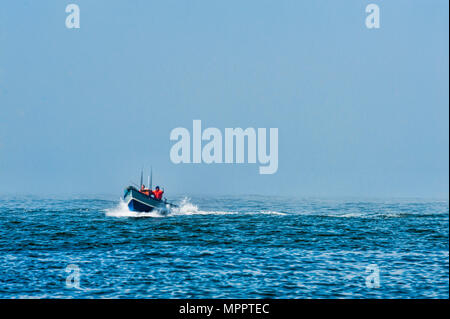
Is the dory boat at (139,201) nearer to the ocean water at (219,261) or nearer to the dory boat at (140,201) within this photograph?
the dory boat at (140,201)

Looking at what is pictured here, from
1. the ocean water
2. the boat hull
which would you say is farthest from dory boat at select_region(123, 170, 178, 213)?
the ocean water

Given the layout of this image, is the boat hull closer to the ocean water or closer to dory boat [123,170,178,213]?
dory boat [123,170,178,213]

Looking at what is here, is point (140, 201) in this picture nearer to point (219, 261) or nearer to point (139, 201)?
point (139, 201)

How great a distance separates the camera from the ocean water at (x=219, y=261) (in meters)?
21.3

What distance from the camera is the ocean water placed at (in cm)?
2128

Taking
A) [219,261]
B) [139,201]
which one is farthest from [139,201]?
[219,261]

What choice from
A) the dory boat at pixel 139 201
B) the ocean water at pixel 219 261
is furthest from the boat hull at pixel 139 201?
the ocean water at pixel 219 261

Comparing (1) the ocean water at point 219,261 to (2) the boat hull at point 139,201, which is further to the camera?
(2) the boat hull at point 139,201

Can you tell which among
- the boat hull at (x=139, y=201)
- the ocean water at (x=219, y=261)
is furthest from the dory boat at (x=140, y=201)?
the ocean water at (x=219, y=261)

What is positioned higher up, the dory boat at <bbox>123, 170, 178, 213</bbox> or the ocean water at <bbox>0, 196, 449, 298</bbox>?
the dory boat at <bbox>123, 170, 178, 213</bbox>

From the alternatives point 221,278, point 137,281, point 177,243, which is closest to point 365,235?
point 177,243

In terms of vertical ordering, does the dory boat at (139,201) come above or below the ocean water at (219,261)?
above

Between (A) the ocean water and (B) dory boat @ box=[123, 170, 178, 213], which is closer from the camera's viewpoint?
(A) the ocean water

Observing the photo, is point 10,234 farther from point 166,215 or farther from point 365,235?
point 365,235
